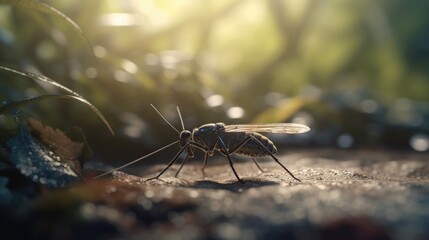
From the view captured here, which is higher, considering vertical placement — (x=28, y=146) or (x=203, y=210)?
(x=28, y=146)

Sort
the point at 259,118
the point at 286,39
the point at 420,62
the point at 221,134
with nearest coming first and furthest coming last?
the point at 221,134 → the point at 259,118 → the point at 286,39 → the point at 420,62

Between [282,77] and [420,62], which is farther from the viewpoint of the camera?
[420,62]

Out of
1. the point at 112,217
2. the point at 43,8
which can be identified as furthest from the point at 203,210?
the point at 43,8

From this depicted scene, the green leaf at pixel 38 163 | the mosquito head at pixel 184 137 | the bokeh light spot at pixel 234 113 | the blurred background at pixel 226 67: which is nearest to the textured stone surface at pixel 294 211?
the green leaf at pixel 38 163

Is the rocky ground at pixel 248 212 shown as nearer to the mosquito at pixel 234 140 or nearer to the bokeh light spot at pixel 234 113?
the mosquito at pixel 234 140

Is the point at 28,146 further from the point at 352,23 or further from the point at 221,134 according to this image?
the point at 352,23

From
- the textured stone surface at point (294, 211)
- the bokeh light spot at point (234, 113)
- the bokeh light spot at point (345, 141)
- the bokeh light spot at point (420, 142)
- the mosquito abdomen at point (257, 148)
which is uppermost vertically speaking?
the bokeh light spot at point (234, 113)

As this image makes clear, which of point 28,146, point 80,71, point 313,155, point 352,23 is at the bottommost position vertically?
point 313,155

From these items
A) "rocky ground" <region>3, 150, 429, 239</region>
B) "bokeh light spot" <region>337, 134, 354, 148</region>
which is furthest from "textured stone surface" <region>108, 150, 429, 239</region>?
"bokeh light spot" <region>337, 134, 354, 148</region>

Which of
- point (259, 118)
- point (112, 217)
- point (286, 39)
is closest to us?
point (112, 217)
